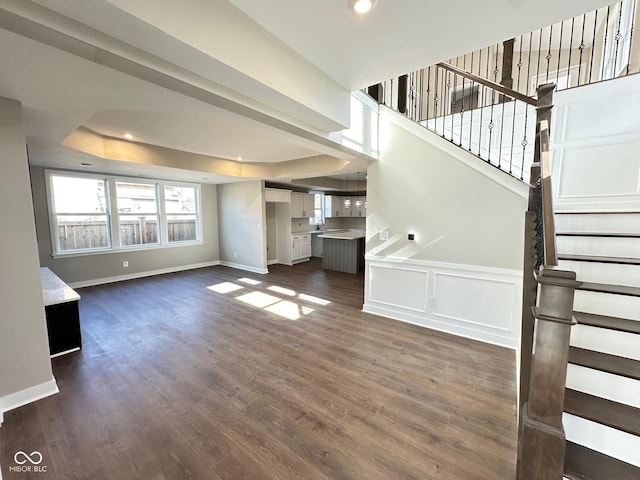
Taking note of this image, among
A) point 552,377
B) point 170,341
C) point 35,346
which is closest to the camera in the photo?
point 552,377

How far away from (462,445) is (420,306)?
193 cm

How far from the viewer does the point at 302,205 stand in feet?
26.6

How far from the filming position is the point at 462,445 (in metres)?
1.75

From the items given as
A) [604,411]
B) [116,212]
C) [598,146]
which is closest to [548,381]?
A: [604,411]

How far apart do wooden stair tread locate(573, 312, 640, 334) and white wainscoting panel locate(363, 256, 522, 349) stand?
4.48 ft

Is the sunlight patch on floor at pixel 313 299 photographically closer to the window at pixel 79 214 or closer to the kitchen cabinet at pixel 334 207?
the window at pixel 79 214

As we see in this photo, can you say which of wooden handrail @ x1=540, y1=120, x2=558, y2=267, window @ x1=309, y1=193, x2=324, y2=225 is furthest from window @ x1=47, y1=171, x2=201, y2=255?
wooden handrail @ x1=540, y1=120, x2=558, y2=267

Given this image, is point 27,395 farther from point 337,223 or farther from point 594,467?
point 337,223

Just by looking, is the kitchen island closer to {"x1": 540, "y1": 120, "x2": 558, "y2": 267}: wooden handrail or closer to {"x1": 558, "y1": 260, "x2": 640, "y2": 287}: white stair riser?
{"x1": 558, "y1": 260, "x2": 640, "y2": 287}: white stair riser

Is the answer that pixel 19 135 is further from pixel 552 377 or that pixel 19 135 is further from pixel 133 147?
pixel 552 377

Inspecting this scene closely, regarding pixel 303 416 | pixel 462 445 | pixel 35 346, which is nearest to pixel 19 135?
pixel 35 346

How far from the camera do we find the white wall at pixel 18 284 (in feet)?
6.57

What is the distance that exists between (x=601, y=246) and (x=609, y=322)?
0.76 meters

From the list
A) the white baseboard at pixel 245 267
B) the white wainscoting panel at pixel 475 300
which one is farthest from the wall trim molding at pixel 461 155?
the white baseboard at pixel 245 267
